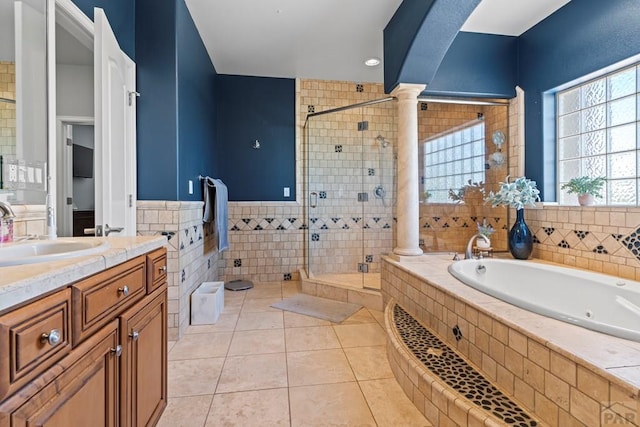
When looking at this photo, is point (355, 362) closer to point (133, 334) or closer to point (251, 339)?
point (251, 339)

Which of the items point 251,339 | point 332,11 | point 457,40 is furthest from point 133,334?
point 457,40

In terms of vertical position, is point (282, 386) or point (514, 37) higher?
point (514, 37)

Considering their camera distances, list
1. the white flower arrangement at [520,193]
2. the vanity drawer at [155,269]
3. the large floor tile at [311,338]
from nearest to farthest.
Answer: the vanity drawer at [155,269] < the large floor tile at [311,338] < the white flower arrangement at [520,193]

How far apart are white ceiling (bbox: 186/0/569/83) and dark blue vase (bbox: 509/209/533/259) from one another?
1756mm

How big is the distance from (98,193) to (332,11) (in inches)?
90.3

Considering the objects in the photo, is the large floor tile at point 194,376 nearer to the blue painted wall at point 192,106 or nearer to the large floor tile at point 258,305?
the large floor tile at point 258,305

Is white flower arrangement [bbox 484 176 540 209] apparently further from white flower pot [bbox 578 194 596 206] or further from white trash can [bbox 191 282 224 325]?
white trash can [bbox 191 282 224 325]

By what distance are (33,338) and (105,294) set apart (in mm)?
301

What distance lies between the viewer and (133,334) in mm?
1112

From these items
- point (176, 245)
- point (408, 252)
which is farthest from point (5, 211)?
point (408, 252)

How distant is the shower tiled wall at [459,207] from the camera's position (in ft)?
10.8

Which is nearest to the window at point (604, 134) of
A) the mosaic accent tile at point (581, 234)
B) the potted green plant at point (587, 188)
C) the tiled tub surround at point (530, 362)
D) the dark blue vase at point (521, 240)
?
the potted green plant at point (587, 188)

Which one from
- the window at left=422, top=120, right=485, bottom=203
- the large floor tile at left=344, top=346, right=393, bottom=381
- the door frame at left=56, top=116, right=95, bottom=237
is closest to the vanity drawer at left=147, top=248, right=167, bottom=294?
the door frame at left=56, top=116, right=95, bottom=237

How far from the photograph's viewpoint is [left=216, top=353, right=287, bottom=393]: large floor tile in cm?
175
